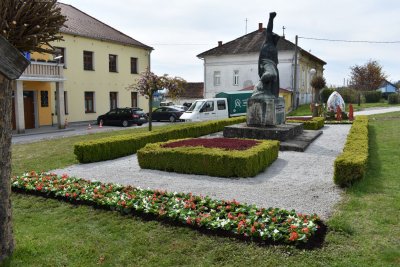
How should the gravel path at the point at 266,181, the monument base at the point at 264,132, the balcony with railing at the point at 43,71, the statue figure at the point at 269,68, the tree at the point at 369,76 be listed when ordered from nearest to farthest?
the gravel path at the point at 266,181 → the monument base at the point at 264,132 → the statue figure at the point at 269,68 → the balcony with railing at the point at 43,71 → the tree at the point at 369,76

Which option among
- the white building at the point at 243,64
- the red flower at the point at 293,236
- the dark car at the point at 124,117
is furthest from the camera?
the white building at the point at 243,64

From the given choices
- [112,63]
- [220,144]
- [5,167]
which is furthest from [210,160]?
[112,63]

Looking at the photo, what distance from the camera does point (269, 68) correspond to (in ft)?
47.8

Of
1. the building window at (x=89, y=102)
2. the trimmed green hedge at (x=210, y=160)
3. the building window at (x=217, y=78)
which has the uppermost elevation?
the building window at (x=217, y=78)

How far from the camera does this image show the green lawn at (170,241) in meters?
4.41

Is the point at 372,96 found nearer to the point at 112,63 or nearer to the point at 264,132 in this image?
the point at 112,63

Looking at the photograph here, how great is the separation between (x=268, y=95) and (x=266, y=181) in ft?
21.9

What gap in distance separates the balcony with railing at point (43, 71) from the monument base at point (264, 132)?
13.1 m

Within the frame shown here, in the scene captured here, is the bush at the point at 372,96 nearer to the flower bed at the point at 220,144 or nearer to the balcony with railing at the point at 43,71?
the balcony with railing at the point at 43,71

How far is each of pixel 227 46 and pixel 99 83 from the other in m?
16.2

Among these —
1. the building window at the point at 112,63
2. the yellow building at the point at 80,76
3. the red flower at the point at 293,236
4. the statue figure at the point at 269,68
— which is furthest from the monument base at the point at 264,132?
the building window at the point at 112,63

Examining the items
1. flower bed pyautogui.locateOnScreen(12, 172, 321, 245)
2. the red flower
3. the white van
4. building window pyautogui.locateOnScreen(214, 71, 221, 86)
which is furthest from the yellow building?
the red flower

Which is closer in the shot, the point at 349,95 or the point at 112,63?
the point at 112,63

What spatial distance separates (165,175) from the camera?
29.2 feet
